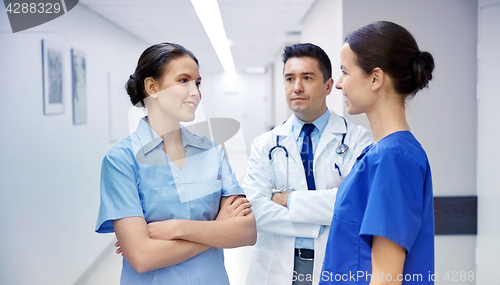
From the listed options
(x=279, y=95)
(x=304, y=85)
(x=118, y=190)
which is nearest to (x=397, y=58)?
→ (x=304, y=85)

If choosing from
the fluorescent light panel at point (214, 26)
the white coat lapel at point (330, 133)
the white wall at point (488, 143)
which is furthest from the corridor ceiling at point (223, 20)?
the white wall at point (488, 143)

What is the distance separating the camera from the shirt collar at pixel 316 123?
5.32ft

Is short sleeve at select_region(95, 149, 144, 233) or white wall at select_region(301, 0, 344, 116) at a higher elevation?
white wall at select_region(301, 0, 344, 116)

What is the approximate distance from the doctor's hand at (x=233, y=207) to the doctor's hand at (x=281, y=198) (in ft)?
0.99

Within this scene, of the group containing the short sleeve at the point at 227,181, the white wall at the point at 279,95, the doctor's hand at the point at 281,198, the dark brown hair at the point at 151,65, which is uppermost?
the white wall at the point at 279,95

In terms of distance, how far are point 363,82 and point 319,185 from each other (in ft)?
2.29

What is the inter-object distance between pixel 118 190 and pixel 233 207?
1.28 ft

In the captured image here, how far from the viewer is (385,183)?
82 centimetres

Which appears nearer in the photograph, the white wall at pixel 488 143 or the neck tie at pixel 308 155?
the neck tie at pixel 308 155

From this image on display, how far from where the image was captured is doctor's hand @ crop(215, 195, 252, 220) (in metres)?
1.19

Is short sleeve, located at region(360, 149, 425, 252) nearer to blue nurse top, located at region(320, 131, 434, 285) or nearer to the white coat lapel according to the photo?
blue nurse top, located at region(320, 131, 434, 285)

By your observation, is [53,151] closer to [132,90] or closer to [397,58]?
[132,90]

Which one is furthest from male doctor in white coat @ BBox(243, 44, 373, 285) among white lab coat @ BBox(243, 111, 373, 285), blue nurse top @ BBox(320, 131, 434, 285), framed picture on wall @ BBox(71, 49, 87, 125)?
framed picture on wall @ BBox(71, 49, 87, 125)

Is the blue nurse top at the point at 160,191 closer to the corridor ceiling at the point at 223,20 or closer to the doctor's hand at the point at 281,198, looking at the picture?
the doctor's hand at the point at 281,198
